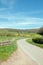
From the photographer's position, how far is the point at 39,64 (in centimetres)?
1052

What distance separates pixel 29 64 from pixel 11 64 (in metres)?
1.12

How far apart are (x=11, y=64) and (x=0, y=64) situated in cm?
65

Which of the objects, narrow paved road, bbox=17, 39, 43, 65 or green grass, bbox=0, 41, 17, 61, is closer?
green grass, bbox=0, 41, 17, 61

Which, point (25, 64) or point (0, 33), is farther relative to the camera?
point (0, 33)

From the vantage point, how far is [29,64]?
34.1ft

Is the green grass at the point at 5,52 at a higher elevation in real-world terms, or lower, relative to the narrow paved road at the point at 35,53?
higher

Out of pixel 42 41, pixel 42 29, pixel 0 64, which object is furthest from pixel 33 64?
pixel 42 29

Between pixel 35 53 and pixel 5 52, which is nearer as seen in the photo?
pixel 5 52

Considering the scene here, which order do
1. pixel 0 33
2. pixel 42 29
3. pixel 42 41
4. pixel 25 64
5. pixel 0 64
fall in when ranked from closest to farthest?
pixel 0 64 → pixel 25 64 → pixel 42 41 → pixel 0 33 → pixel 42 29

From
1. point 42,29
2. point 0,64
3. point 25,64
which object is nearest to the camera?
point 0,64

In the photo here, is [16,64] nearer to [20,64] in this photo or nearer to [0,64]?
[20,64]

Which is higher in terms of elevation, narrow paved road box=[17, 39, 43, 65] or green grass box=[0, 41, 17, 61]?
green grass box=[0, 41, 17, 61]

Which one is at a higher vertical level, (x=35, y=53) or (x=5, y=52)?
(x=5, y=52)

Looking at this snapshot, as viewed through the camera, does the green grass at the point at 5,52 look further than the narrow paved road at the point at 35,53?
No
